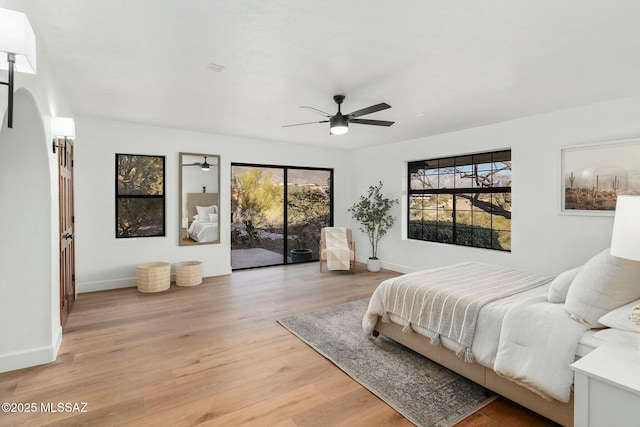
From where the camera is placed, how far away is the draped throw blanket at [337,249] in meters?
5.95

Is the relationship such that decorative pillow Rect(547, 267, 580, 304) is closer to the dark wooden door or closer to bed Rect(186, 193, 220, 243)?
the dark wooden door

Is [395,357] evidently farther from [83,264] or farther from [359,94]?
[83,264]

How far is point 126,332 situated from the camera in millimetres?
3311

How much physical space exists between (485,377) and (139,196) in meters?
5.09

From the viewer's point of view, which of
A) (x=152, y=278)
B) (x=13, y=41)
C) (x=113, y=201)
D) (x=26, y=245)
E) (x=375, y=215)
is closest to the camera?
(x=13, y=41)

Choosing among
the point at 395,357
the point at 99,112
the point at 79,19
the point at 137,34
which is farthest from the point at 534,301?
the point at 99,112

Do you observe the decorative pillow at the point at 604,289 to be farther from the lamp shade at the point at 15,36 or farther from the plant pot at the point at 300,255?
the plant pot at the point at 300,255

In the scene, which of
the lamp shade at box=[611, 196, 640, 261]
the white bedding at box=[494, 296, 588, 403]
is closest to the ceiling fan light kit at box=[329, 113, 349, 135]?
the white bedding at box=[494, 296, 588, 403]

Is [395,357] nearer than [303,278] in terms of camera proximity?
Yes

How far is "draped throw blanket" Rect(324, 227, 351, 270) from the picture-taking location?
5.95m

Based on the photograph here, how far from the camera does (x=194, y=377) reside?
2.49 m

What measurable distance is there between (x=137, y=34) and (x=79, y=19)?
1.10 feet

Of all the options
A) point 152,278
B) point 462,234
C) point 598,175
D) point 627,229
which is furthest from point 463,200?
point 152,278

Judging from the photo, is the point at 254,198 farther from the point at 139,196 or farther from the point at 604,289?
the point at 604,289
